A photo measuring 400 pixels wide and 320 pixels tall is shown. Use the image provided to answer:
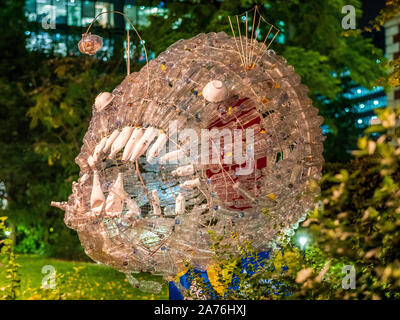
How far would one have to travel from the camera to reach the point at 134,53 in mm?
10602

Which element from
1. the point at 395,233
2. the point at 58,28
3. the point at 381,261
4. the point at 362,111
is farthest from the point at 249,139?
Result: the point at 362,111

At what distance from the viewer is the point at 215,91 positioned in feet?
13.8

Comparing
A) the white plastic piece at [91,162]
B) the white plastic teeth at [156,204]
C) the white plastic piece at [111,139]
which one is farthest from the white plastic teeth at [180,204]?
the white plastic piece at [91,162]

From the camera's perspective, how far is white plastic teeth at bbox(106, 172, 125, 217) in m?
4.27

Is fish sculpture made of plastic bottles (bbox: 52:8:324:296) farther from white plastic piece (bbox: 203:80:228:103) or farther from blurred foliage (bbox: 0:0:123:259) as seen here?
blurred foliage (bbox: 0:0:123:259)

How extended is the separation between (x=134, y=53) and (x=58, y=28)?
2.28 meters

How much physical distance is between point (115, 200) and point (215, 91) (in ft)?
3.48

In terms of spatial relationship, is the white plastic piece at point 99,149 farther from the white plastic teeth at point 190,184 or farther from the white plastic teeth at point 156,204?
the white plastic teeth at point 190,184

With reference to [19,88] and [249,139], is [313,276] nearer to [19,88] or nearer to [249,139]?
[249,139]

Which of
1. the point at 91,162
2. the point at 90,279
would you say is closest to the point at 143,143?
the point at 91,162

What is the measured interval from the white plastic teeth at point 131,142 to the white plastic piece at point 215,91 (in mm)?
563

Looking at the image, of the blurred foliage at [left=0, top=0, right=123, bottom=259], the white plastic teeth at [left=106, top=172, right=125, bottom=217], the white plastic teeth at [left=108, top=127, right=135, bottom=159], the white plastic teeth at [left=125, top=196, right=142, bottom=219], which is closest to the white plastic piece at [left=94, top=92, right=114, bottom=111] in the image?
the white plastic teeth at [left=108, top=127, right=135, bottom=159]

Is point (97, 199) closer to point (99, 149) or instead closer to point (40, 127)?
point (99, 149)

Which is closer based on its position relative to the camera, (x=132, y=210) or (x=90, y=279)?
(x=132, y=210)
